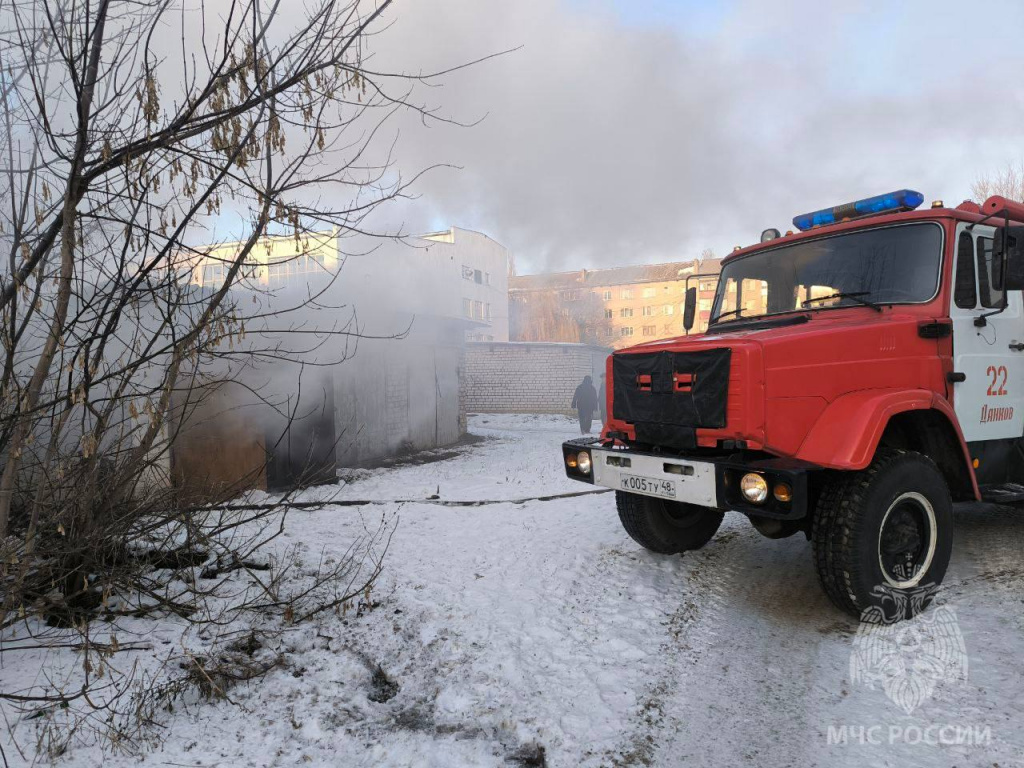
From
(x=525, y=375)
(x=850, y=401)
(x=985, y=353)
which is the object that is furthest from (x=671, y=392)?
(x=525, y=375)

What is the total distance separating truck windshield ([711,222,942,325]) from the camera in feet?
12.5

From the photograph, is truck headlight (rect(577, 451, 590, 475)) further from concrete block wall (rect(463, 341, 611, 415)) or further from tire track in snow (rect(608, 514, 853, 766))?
concrete block wall (rect(463, 341, 611, 415))

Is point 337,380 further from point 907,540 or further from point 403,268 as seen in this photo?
point 907,540

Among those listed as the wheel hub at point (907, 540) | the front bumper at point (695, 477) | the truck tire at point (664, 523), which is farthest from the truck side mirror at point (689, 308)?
the wheel hub at point (907, 540)

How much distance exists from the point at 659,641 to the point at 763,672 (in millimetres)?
559

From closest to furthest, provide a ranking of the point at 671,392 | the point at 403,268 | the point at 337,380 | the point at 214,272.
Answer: the point at 671,392, the point at 214,272, the point at 337,380, the point at 403,268

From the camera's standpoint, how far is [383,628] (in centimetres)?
345

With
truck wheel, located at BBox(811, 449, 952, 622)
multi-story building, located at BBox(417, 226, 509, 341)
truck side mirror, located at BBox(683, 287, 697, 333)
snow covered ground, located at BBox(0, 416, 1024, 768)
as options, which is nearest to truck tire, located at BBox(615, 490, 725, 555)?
snow covered ground, located at BBox(0, 416, 1024, 768)

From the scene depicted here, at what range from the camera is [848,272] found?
3.96 metres

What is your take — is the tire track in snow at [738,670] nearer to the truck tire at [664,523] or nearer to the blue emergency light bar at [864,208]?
the truck tire at [664,523]

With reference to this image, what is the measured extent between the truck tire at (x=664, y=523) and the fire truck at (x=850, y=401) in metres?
0.02

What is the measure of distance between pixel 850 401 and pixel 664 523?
5.46ft

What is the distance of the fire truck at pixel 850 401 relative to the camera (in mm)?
3213

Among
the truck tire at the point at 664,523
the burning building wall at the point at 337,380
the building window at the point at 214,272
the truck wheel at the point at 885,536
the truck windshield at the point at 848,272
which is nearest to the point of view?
the truck wheel at the point at 885,536
